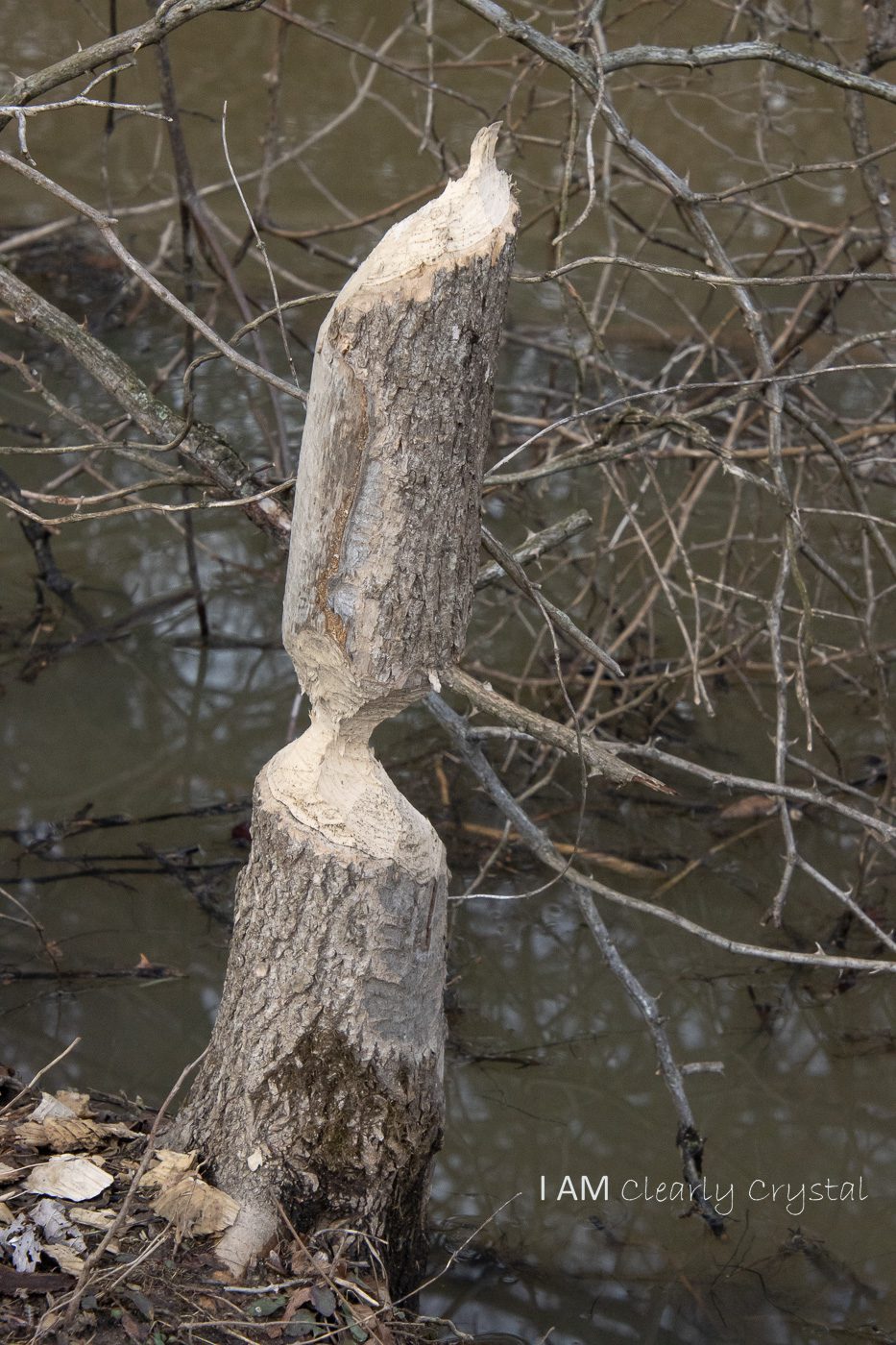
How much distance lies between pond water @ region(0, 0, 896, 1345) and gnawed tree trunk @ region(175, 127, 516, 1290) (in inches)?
24.6

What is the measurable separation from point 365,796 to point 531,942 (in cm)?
145

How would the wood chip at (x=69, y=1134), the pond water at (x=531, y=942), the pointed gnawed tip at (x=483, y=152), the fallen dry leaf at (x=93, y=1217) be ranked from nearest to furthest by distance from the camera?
the pointed gnawed tip at (x=483, y=152)
the fallen dry leaf at (x=93, y=1217)
the wood chip at (x=69, y=1134)
the pond water at (x=531, y=942)

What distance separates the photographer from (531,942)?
10.3 feet

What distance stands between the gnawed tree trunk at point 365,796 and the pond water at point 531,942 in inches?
24.6

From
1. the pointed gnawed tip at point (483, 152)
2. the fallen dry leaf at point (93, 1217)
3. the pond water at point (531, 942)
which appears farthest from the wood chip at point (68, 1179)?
the pointed gnawed tip at point (483, 152)

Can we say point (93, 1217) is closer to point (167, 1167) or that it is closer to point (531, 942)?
point (167, 1167)

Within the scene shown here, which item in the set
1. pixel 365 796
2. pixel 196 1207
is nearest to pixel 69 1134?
pixel 196 1207

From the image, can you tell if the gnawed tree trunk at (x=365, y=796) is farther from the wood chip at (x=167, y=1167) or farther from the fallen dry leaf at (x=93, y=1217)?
the fallen dry leaf at (x=93, y=1217)

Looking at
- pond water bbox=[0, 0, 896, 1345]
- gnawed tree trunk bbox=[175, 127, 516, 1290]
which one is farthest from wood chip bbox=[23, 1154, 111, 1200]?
pond water bbox=[0, 0, 896, 1345]

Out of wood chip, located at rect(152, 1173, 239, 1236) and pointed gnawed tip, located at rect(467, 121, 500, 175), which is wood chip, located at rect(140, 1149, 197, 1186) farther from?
pointed gnawed tip, located at rect(467, 121, 500, 175)

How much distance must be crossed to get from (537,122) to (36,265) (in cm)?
310

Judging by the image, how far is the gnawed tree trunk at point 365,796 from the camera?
1.52 metres

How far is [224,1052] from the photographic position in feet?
6.28

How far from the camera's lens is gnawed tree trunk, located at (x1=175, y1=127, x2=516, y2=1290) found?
59.9 inches
